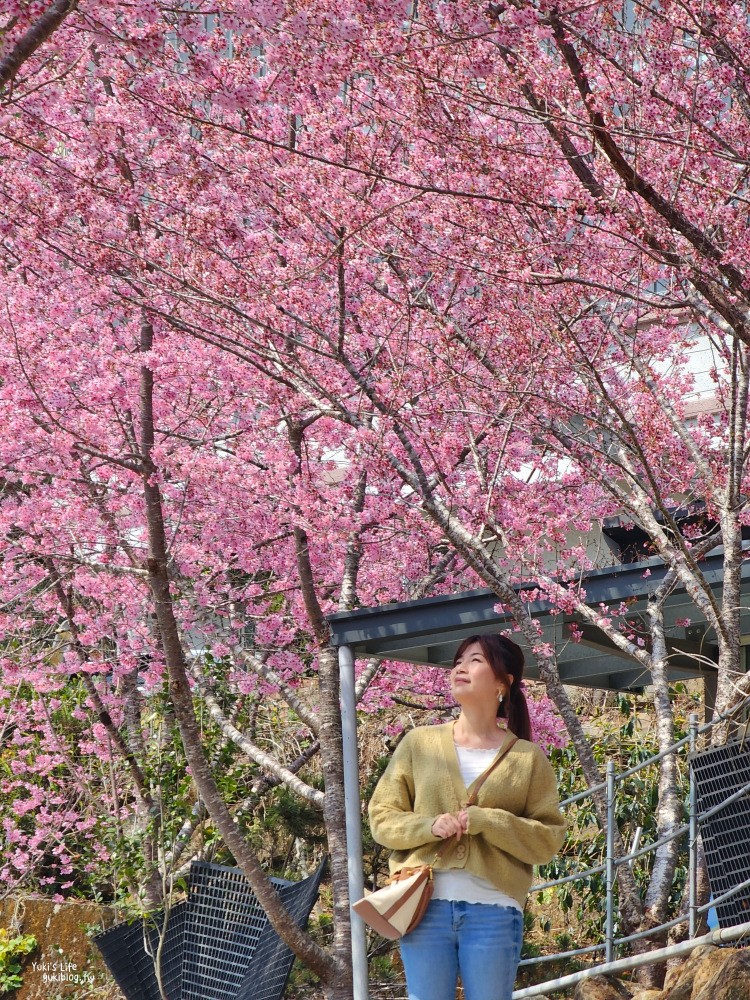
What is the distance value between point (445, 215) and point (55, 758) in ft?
17.9

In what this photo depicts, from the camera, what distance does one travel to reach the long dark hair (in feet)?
10.8

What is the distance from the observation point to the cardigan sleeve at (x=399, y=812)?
9.87 ft

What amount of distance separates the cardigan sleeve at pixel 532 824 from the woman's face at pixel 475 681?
21 centimetres

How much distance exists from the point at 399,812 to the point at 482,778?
0.77 ft

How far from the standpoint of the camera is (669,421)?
6.51 metres

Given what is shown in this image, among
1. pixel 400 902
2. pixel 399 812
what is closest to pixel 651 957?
pixel 399 812

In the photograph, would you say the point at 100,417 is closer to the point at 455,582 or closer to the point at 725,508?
the point at 455,582

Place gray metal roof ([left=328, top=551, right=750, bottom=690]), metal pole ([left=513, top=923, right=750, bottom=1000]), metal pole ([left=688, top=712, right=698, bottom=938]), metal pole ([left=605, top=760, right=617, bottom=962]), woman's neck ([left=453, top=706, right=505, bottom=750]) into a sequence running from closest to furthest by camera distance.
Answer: woman's neck ([left=453, top=706, right=505, bottom=750]) → metal pole ([left=513, top=923, right=750, bottom=1000]) → metal pole ([left=688, top=712, right=698, bottom=938]) → metal pole ([left=605, top=760, right=617, bottom=962]) → gray metal roof ([left=328, top=551, right=750, bottom=690])

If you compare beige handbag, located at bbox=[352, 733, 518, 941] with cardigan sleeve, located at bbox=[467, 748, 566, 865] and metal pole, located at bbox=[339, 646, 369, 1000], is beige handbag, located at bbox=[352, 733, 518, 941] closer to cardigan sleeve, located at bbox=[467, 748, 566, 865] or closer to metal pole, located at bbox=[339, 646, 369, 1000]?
cardigan sleeve, located at bbox=[467, 748, 566, 865]

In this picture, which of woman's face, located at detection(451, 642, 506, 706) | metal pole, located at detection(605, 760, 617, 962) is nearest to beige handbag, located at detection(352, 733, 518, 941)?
woman's face, located at detection(451, 642, 506, 706)

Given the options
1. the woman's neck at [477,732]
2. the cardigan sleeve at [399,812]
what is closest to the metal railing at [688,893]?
the woman's neck at [477,732]

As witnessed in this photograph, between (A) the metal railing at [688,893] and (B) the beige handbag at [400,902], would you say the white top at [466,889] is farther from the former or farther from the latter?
(A) the metal railing at [688,893]

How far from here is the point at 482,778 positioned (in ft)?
10.2

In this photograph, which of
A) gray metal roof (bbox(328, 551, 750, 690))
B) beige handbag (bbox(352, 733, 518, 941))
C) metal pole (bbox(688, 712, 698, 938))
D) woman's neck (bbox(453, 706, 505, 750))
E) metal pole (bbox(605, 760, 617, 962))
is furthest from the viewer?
gray metal roof (bbox(328, 551, 750, 690))
